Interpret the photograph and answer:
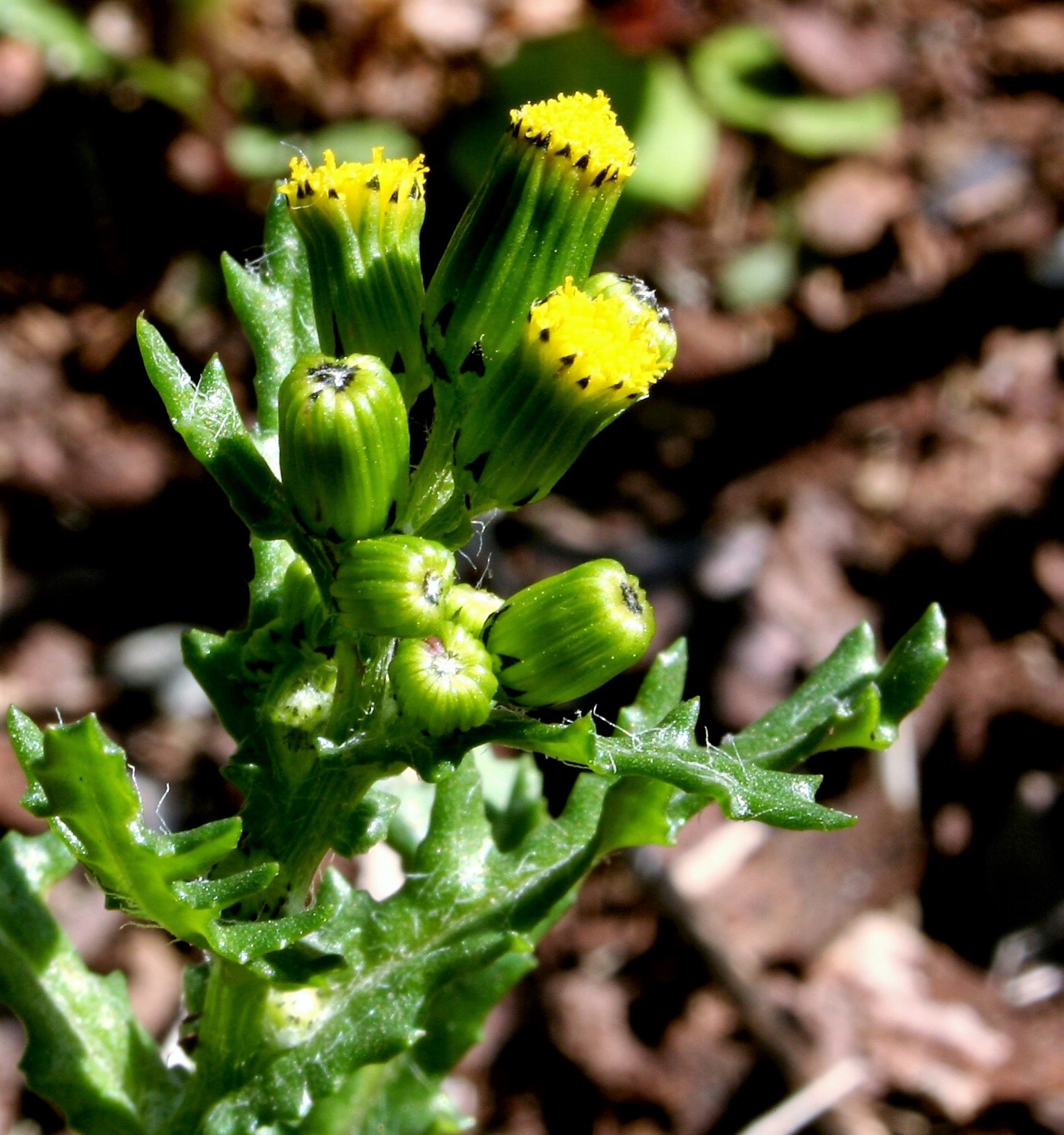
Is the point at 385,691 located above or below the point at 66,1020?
above

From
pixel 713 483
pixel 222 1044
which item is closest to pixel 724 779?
pixel 222 1044

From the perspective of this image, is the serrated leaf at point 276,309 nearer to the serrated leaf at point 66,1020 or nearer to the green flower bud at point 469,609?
the green flower bud at point 469,609

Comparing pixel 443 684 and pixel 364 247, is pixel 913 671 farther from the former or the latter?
pixel 364 247

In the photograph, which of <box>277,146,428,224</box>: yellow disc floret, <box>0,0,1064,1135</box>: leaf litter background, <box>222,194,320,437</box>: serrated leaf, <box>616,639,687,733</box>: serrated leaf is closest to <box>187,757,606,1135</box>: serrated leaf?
<box>616,639,687,733</box>: serrated leaf

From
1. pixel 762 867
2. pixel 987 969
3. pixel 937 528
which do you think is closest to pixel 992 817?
pixel 987 969

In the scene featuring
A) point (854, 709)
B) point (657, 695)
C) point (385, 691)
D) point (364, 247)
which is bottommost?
point (657, 695)

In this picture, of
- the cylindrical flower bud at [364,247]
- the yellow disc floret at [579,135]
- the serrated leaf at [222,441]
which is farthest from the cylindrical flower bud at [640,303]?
the serrated leaf at [222,441]
